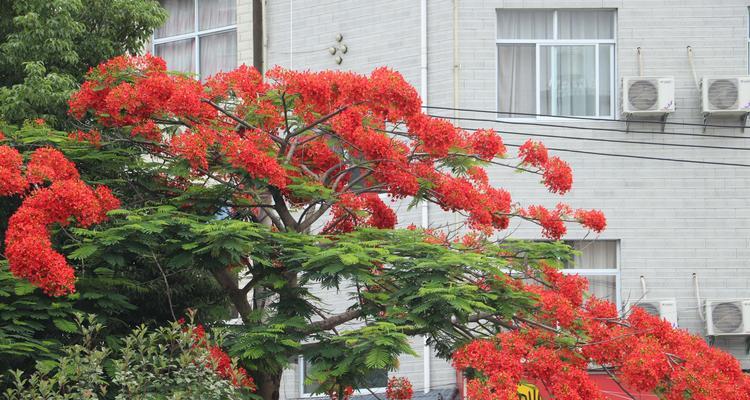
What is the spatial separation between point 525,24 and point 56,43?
24.9ft

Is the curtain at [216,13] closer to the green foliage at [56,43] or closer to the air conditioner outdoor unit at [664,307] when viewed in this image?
the green foliage at [56,43]

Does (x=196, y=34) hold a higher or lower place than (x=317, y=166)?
higher

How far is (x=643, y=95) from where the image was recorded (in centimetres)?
2070

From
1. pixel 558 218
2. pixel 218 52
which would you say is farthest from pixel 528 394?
pixel 218 52

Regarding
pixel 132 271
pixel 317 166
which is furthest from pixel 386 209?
pixel 132 271

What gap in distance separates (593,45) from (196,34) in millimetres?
7438

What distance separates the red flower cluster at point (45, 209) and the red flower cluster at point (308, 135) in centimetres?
85

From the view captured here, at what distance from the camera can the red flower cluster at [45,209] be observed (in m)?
12.7

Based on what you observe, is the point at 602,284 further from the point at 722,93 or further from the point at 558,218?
the point at 558,218

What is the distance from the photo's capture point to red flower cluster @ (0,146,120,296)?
12.7 meters

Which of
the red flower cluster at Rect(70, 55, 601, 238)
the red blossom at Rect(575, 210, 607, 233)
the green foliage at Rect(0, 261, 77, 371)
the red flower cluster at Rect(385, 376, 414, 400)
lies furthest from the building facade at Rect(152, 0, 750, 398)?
the green foliage at Rect(0, 261, 77, 371)

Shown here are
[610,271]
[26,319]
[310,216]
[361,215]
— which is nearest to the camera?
[26,319]

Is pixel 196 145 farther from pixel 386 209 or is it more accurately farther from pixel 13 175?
pixel 386 209

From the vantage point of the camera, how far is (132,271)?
15.1m
